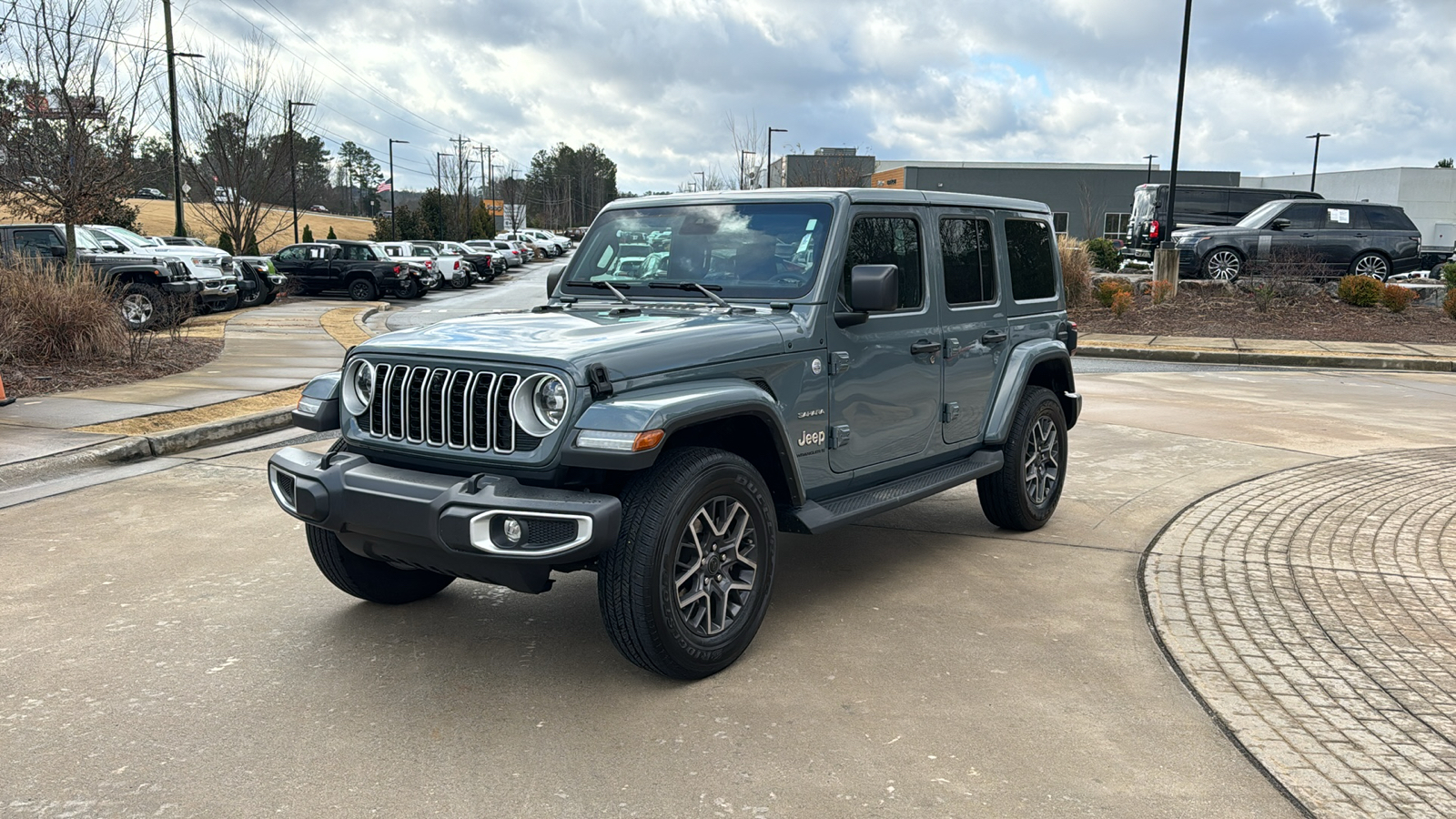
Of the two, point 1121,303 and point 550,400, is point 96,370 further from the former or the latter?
point 1121,303

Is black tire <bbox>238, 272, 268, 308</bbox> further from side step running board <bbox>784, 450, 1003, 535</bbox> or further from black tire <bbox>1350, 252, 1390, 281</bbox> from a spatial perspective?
black tire <bbox>1350, 252, 1390, 281</bbox>

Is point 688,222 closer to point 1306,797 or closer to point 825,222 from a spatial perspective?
point 825,222

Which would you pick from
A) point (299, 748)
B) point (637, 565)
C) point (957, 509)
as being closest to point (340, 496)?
point (299, 748)

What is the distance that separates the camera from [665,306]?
16.0ft

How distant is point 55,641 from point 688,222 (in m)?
3.25

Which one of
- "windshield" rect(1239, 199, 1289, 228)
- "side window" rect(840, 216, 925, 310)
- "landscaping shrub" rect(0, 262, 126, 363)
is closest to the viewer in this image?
"side window" rect(840, 216, 925, 310)

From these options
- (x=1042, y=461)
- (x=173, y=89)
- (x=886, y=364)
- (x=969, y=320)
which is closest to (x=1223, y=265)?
(x=1042, y=461)

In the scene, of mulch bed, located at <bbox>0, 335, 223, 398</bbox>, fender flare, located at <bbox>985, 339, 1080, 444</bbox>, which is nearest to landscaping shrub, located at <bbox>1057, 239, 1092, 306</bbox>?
mulch bed, located at <bbox>0, 335, 223, 398</bbox>

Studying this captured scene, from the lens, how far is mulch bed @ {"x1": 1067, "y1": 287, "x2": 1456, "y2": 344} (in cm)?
1889

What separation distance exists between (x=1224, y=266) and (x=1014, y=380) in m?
18.3

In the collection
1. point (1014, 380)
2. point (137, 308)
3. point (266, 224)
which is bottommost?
point (137, 308)

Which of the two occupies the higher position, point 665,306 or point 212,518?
point 665,306

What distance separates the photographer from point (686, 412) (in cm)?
379

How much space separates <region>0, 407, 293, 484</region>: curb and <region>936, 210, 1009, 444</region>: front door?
5.43 meters
